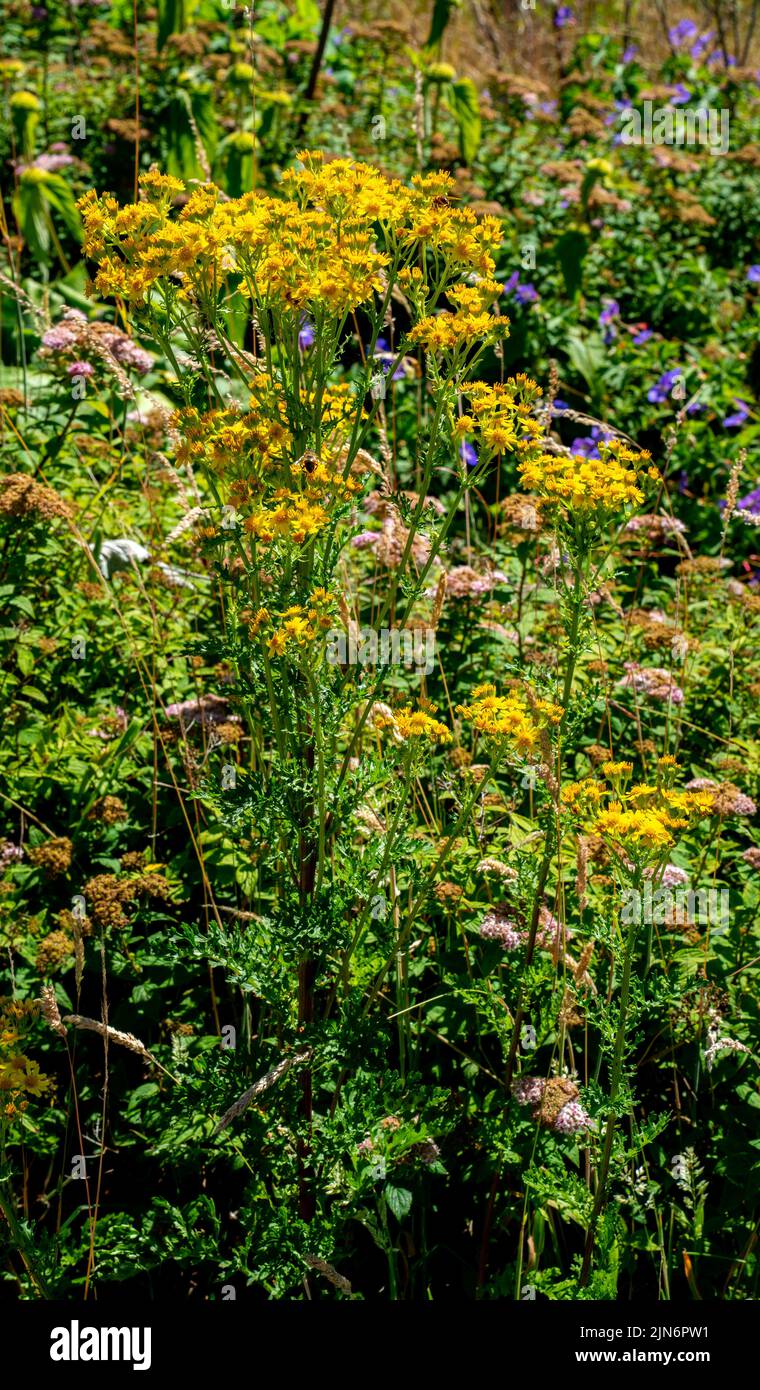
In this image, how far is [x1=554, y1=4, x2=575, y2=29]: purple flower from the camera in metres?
7.96

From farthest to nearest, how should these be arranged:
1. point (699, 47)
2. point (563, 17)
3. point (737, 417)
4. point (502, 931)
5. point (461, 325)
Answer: point (699, 47) → point (563, 17) → point (737, 417) → point (502, 931) → point (461, 325)

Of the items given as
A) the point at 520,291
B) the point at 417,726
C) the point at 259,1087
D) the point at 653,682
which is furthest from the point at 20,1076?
the point at 520,291

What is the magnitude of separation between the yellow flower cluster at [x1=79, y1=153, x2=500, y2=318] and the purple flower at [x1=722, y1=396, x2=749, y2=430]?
2.65m

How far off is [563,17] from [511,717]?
8251 millimetres

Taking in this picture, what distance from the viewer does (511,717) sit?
1.73 m

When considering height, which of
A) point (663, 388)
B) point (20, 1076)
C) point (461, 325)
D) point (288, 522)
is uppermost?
point (663, 388)

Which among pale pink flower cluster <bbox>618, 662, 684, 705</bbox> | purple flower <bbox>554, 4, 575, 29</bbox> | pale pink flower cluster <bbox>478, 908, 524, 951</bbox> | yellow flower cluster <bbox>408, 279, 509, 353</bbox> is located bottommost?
pale pink flower cluster <bbox>478, 908, 524, 951</bbox>

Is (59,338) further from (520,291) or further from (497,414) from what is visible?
(520,291)

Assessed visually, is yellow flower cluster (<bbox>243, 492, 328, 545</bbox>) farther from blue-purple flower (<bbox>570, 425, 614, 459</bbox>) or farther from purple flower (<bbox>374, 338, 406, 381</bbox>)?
blue-purple flower (<bbox>570, 425, 614, 459</bbox>)

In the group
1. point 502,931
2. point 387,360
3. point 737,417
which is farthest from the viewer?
point 737,417

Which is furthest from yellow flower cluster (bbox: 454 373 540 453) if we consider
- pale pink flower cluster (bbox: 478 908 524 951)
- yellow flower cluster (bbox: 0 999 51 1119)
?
yellow flower cluster (bbox: 0 999 51 1119)

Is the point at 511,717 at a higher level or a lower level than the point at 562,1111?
higher

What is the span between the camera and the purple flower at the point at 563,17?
796 cm

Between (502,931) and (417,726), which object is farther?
(502,931)
